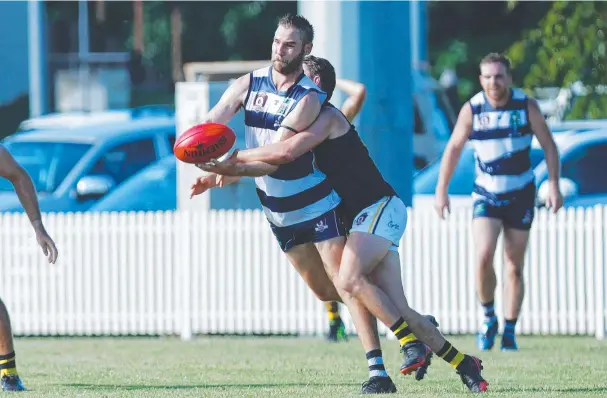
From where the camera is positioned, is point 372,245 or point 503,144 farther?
point 503,144

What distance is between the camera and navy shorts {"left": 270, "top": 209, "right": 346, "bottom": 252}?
8.29 metres

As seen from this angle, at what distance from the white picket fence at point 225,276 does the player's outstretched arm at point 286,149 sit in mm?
5450

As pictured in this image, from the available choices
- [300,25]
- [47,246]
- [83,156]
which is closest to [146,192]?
[83,156]

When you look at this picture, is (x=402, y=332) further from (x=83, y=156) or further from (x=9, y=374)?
(x=83, y=156)

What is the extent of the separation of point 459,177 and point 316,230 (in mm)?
7897

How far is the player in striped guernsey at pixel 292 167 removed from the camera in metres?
7.96

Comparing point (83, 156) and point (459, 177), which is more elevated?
point (83, 156)

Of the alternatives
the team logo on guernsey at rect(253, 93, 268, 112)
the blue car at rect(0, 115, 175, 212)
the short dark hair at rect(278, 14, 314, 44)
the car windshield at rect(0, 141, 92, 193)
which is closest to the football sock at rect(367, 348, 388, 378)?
the team logo on guernsey at rect(253, 93, 268, 112)

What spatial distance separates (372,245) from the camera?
815cm

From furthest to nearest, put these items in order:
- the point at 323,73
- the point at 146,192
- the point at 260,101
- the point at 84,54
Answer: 1. the point at 84,54
2. the point at 146,192
3. the point at 323,73
4. the point at 260,101

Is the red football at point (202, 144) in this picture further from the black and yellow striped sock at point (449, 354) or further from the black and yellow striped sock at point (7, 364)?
the black and yellow striped sock at point (7, 364)

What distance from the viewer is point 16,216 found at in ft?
45.5

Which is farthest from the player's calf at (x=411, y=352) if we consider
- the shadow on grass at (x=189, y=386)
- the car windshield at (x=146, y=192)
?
the car windshield at (x=146, y=192)

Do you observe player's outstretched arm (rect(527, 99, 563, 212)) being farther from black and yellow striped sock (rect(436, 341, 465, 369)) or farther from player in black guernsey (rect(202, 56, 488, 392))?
black and yellow striped sock (rect(436, 341, 465, 369))
